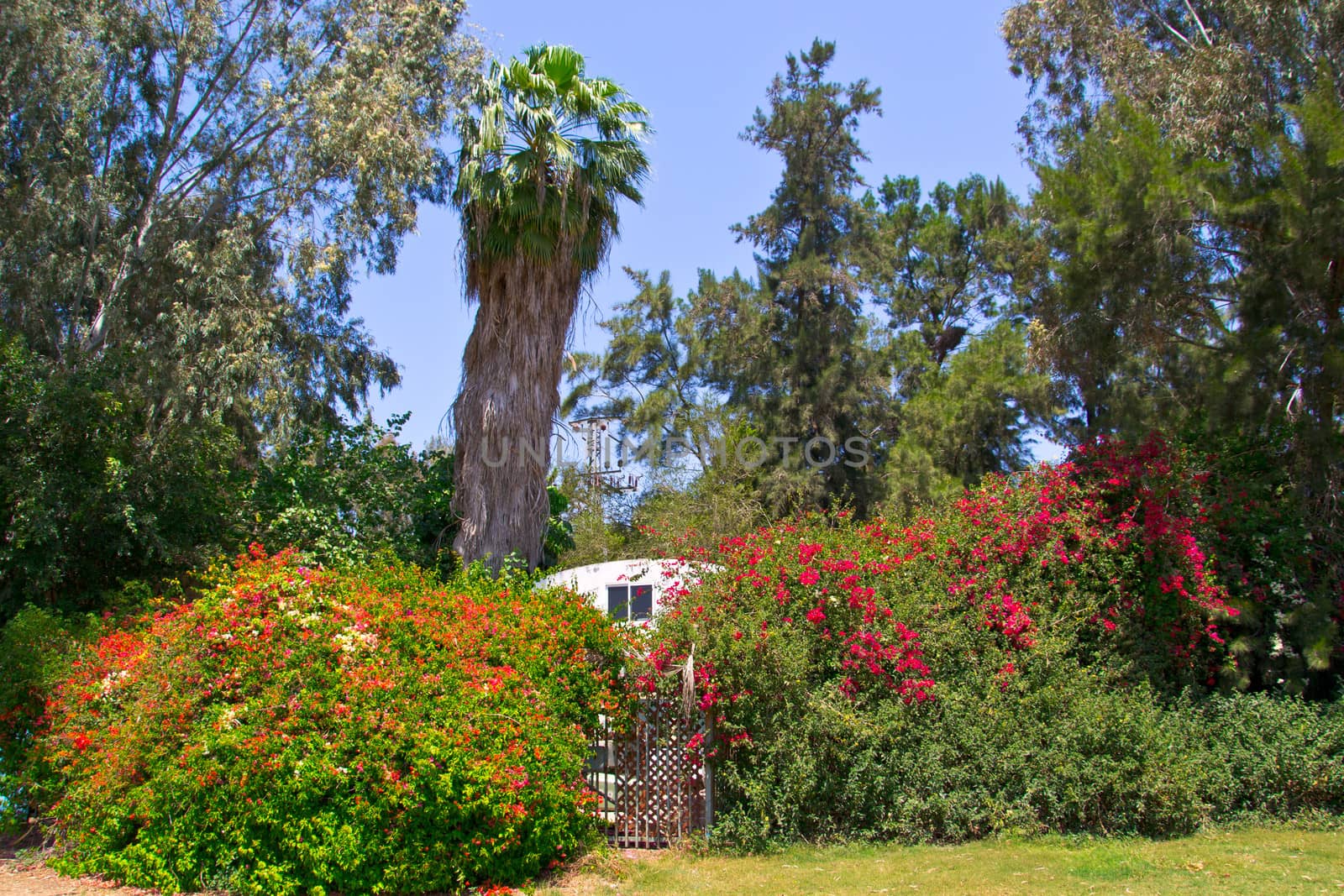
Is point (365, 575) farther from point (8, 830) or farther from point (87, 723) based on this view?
point (8, 830)

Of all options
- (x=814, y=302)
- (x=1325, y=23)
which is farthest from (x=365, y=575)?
(x=814, y=302)

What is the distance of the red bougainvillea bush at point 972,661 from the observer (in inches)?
332

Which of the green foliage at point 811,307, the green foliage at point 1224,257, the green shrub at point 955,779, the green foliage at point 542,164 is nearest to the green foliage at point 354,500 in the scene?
the green foliage at point 542,164

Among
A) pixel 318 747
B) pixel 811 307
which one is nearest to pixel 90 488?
Answer: pixel 318 747

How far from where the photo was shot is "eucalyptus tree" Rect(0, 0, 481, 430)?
1585cm

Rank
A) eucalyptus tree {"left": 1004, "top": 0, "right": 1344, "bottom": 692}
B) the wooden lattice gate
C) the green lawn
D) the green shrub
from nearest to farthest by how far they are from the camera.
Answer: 1. the green lawn
2. the green shrub
3. the wooden lattice gate
4. eucalyptus tree {"left": 1004, "top": 0, "right": 1344, "bottom": 692}

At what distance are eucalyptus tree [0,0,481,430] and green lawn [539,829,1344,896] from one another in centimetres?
1137

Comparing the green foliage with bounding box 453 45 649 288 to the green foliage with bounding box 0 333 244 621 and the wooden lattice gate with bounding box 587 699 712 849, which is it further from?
the wooden lattice gate with bounding box 587 699 712 849

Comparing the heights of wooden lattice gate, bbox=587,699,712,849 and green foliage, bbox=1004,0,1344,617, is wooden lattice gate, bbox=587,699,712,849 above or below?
below

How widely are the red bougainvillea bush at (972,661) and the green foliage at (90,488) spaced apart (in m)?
6.58

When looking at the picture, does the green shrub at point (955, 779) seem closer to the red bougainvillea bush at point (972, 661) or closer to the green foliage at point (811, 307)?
the red bougainvillea bush at point (972, 661)

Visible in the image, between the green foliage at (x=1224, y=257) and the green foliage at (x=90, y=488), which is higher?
the green foliage at (x=1224, y=257)

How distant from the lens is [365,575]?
→ 31.6 feet

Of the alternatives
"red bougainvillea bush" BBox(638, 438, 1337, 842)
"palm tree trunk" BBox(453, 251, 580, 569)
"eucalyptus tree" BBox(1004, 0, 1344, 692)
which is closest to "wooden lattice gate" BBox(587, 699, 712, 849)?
"red bougainvillea bush" BBox(638, 438, 1337, 842)
